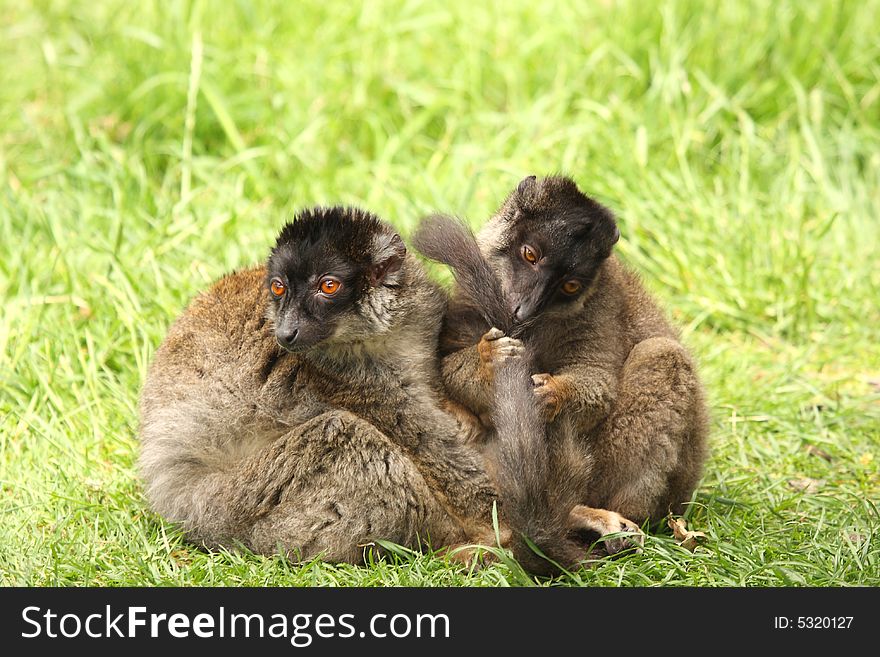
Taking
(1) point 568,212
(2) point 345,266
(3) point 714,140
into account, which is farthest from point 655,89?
(2) point 345,266

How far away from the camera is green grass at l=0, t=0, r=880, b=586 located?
6.30 m

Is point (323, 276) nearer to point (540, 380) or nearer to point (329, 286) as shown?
point (329, 286)

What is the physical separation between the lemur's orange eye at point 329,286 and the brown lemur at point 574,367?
487mm

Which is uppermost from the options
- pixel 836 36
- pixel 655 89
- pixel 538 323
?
pixel 836 36

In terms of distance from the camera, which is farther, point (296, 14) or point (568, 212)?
point (296, 14)

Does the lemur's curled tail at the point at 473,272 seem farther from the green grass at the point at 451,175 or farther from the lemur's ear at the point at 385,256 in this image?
the green grass at the point at 451,175

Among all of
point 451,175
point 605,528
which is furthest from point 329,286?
point 451,175

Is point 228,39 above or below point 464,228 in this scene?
above

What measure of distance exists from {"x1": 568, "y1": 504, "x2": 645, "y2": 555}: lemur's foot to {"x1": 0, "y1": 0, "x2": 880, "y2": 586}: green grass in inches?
18.9

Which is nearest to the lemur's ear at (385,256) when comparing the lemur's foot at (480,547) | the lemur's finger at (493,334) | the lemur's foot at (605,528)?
the lemur's finger at (493,334)

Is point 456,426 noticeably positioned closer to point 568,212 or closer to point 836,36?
point 568,212

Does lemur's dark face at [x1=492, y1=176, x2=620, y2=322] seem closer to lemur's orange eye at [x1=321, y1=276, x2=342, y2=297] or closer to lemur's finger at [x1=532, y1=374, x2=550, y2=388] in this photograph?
lemur's finger at [x1=532, y1=374, x2=550, y2=388]

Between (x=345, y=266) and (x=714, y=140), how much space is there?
479 centimetres

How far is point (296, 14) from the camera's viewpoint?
9477 millimetres
